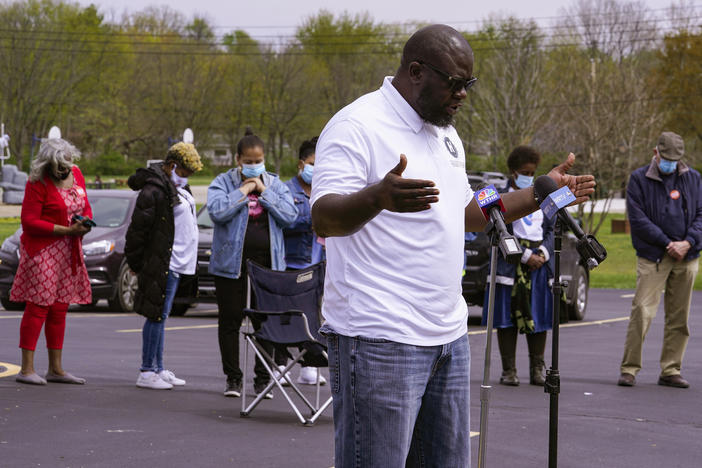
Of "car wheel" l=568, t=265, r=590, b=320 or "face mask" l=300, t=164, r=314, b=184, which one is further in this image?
"car wheel" l=568, t=265, r=590, b=320

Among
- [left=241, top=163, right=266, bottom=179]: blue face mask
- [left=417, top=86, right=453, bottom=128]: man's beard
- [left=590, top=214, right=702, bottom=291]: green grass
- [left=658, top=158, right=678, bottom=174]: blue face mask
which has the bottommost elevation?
[left=590, top=214, right=702, bottom=291]: green grass

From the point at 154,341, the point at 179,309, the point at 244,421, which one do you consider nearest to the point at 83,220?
the point at 154,341

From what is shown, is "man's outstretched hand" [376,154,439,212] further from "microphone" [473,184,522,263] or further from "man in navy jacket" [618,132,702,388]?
"man in navy jacket" [618,132,702,388]

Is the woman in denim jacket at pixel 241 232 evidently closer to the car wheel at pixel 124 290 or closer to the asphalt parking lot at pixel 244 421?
the asphalt parking lot at pixel 244 421

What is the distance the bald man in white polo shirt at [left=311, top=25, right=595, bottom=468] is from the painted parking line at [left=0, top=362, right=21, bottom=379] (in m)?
6.58

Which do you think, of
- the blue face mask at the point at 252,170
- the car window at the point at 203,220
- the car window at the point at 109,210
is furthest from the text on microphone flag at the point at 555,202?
the car window at the point at 109,210

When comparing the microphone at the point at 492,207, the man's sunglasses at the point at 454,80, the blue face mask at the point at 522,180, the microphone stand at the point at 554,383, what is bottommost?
the microphone stand at the point at 554,383

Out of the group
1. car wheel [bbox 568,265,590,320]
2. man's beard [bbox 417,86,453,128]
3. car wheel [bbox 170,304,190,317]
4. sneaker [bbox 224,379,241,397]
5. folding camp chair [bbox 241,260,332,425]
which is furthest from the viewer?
car wheel [bbox 170,304,190,317]

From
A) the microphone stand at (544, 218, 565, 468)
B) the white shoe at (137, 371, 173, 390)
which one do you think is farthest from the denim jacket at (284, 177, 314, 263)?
the microphone stand at (544, 218, 565, 468)

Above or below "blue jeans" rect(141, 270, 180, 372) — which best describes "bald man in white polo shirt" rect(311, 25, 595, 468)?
above

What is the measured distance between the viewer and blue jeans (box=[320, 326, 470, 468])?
3383 millimetres

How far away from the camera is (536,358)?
9602 mm

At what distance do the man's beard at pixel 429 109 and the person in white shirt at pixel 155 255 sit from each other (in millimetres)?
5680

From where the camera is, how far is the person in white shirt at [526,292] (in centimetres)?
943
